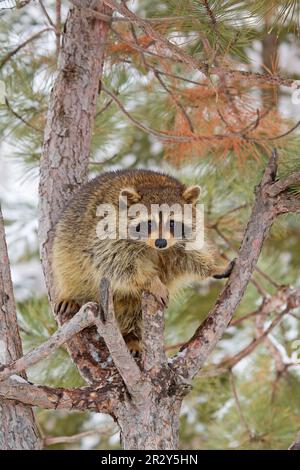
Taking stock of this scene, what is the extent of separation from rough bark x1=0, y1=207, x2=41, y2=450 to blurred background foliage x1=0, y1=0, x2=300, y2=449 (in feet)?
3.20

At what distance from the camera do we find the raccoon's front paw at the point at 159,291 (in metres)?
2.69

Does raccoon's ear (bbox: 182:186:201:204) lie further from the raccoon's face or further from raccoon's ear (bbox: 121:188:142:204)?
raccoon's ear (bbox: 121:188:142:204)

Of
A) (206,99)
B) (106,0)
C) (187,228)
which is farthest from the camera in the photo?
(206,99)

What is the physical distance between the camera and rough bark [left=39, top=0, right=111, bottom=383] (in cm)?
309

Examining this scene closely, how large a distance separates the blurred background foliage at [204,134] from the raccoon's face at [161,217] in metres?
0.40

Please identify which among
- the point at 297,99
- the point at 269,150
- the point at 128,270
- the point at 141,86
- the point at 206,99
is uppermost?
the point at 141,86

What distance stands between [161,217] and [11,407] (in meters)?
0.87

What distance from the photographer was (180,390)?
2398 millimetres

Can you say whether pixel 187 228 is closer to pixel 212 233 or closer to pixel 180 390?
pixel 180 390

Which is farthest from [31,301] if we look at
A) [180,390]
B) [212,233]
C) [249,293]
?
[180,390]

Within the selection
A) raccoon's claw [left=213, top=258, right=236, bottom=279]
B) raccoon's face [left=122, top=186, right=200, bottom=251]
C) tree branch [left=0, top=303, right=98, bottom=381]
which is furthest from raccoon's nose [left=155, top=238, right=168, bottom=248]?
tree branch [left=0, top=303, right=98, bottom=381]

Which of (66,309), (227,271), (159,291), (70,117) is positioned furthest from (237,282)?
(70,117)

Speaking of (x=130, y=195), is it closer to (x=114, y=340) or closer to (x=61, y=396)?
(x=114, y=340)

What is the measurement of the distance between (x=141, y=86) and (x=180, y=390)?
2159 millimetres
